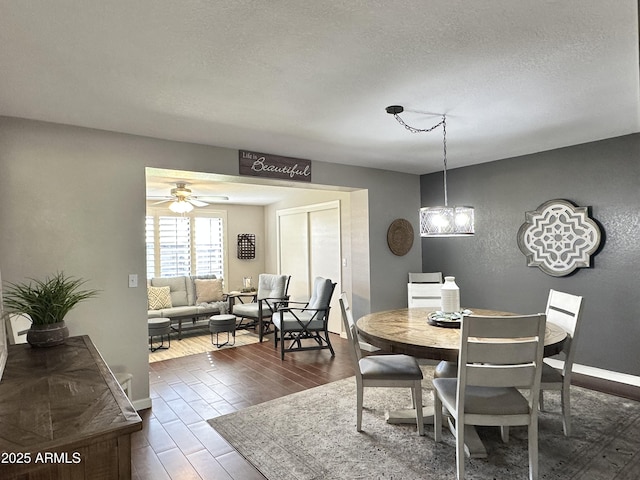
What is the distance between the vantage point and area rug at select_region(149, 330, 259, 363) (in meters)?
4.96

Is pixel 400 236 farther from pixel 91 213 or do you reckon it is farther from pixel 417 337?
pixel 91 213

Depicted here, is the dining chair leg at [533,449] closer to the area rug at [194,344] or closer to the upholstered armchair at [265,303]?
the upholstered armchair at [265,303]

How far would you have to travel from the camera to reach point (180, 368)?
4.34 m

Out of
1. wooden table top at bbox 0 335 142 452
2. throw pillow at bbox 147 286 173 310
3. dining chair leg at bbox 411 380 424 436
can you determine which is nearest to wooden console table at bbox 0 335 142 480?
wooden table top at bbox 0 335 142 452

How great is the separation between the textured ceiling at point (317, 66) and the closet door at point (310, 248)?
2.64 m

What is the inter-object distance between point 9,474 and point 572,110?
12.1 feet

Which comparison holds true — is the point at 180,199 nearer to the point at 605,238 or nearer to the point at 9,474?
the point at 9,474

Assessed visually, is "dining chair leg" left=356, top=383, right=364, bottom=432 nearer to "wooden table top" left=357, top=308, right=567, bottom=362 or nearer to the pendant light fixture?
"wooden table top" left=357, top=308, right=567, bottom=362

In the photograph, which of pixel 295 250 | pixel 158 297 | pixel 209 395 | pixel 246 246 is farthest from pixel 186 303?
pixel 209 395

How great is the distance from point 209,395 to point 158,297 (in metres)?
3.02

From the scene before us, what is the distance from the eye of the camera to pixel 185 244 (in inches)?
281

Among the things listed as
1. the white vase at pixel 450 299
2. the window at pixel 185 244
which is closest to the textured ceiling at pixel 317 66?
the white vase at pixel 450 299

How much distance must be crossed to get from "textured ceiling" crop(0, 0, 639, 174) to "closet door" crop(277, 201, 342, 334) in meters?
2.64

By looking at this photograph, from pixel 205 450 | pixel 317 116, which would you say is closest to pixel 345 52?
pixel 317 116
